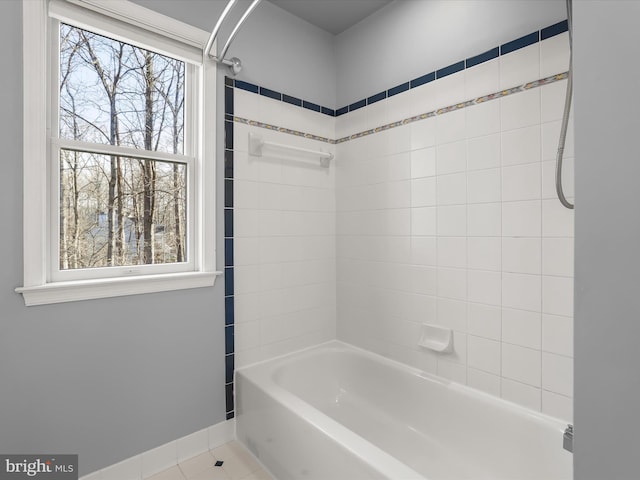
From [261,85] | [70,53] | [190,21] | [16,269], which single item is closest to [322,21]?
[261,85]

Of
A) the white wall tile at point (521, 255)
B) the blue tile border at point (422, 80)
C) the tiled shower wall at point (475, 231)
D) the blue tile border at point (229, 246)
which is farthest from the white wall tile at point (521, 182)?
the blue tile border at point (229, 246)

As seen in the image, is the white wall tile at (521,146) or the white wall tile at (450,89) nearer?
the white wall tile at (521,146)

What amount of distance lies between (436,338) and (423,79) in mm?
1516

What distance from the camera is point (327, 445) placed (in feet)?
4.71

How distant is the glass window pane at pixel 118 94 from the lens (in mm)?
1646

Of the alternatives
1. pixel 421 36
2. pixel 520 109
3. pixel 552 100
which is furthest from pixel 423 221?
pixel 421 36

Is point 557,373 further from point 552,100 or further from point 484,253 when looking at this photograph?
point 552,100

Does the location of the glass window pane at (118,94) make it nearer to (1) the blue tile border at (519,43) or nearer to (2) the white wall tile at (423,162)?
(2) the white wall tile at (423,162)

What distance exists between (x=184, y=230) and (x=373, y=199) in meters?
1.22

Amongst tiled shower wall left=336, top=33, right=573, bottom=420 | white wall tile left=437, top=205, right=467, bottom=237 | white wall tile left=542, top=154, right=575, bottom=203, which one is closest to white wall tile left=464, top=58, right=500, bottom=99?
tiled shower wall left=336, top=33, right=573, bottom=420

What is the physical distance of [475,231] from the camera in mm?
1794

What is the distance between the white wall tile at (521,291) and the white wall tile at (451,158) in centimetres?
61

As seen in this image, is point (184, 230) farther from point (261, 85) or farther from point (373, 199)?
point (373, 199)

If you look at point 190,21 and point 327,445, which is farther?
point 190,21
